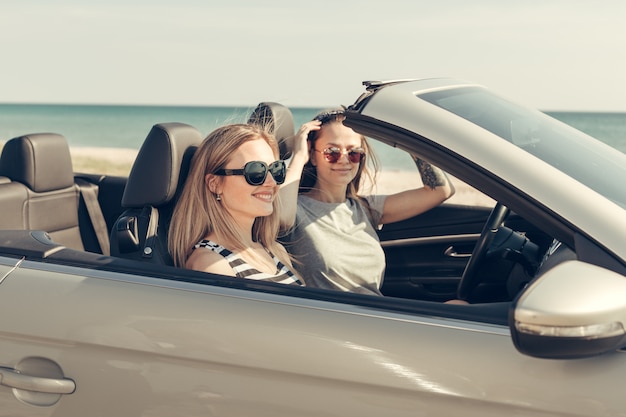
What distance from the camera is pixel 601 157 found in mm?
2145

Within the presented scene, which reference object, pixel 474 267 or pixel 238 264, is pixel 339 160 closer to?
pixel 474 267

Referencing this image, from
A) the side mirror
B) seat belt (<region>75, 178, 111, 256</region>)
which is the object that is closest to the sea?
seat belt (<region>75, 178, 111, 256</region>)

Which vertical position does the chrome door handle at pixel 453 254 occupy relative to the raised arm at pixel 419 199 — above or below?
below

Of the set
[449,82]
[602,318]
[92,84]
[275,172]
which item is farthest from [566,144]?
[92,84]

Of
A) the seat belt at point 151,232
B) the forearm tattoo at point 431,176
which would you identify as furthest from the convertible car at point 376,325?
the forearm tattoo at point 431,176

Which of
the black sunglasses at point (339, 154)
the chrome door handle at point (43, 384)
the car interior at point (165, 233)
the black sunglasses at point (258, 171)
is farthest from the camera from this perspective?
the black sunglasses at point (339, 154)

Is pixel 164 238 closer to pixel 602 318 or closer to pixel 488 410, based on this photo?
pixel 488 410

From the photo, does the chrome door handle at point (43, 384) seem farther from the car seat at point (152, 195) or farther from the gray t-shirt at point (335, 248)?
the gray t-shirt at point (335, 248)

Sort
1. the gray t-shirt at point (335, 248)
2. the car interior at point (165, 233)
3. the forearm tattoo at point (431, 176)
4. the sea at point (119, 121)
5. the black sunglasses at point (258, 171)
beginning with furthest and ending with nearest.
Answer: the sea at point (119, 121) < the forearm tattoo at point (431, 176) < the gray t-shirt at point (335, 248) < the black sunglasses at point (258, 171) < the car interior at point (165, 233)

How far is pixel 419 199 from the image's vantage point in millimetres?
3346

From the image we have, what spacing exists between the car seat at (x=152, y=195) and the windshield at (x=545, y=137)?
0.90 m

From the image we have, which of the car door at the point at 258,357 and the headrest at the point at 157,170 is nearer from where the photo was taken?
the car door at the point at 258,357

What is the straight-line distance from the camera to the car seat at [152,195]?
101 inches

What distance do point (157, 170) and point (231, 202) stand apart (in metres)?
0.25
